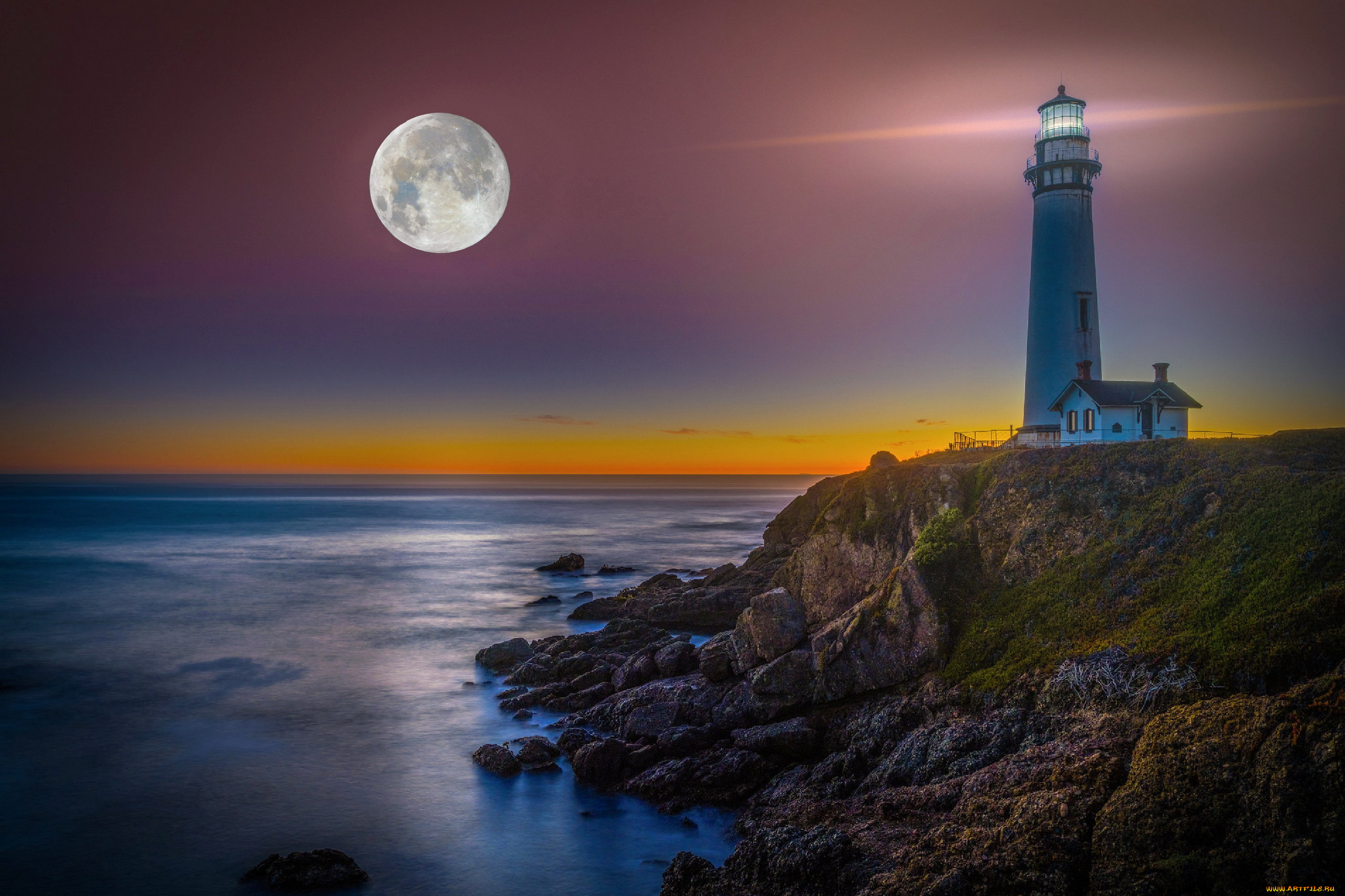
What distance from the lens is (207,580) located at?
1989 inches

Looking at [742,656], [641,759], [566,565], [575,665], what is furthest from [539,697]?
[566,565]

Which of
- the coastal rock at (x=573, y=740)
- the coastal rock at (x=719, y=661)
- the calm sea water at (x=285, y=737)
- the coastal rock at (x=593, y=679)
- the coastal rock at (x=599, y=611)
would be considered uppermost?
the coastal rock at (x=719, y=661)

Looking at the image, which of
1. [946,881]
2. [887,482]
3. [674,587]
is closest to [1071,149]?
[887,482]

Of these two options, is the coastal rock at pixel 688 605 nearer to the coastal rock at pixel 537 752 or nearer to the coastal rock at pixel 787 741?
the coastal rock at pixel 537 752

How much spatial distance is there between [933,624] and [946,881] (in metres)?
7.35

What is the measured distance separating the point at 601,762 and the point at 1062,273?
3036 cm

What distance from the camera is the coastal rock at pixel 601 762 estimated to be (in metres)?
16.3

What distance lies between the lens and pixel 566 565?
2103 inches

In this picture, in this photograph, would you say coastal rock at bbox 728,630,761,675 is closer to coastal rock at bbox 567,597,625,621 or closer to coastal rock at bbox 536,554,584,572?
coastal rock at bbox 567,597,625,621

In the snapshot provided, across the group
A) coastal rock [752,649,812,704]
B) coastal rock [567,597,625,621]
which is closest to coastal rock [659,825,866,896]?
coastal rock [752,649,812,704]

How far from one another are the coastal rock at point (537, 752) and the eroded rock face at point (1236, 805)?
478 inches

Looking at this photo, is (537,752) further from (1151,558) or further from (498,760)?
(1151,558)

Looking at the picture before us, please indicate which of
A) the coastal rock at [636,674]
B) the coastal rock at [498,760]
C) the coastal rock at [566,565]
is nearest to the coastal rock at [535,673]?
the coastal rock at [636,674]

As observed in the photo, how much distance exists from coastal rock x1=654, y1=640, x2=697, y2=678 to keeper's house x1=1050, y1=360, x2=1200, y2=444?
19.9 meters
